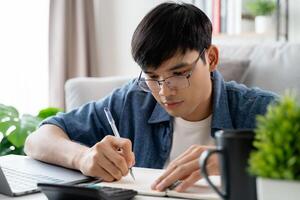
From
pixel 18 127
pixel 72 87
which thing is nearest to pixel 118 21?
pixel 18 127

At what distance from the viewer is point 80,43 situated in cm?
337

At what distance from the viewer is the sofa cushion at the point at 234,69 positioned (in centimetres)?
209

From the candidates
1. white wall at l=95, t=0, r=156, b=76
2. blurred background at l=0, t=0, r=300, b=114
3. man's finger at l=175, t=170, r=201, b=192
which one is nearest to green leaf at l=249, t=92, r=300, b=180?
man's finger at l=175, t=170, r=201, b=192

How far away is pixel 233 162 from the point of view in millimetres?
627

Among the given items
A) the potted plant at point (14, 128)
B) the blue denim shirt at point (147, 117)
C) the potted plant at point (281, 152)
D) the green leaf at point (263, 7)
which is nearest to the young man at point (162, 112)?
the blue denim shirt at point (147, 117)

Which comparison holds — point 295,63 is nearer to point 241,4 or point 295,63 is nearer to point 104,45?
point 241,4

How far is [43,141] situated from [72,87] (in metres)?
0.69

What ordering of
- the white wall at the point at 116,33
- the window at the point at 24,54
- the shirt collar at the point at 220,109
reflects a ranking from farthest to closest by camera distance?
the white wall at the point at 116,33 < the window at the point at 24,54 < the shirt collar at the point at 220,109

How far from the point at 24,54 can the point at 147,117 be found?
174 cm

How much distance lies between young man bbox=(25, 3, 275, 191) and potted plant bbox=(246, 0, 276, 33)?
1.73 meters

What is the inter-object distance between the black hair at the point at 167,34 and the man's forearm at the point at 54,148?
28 centimetres

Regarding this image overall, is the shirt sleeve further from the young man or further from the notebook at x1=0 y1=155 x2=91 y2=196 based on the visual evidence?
the notebook at x1=0 y1=155 x2=91 y2=196

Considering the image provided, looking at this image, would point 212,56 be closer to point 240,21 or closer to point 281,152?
point 281,152

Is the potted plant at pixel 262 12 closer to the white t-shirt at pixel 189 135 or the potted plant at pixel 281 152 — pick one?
the white t-shirt at pixel 189 135
